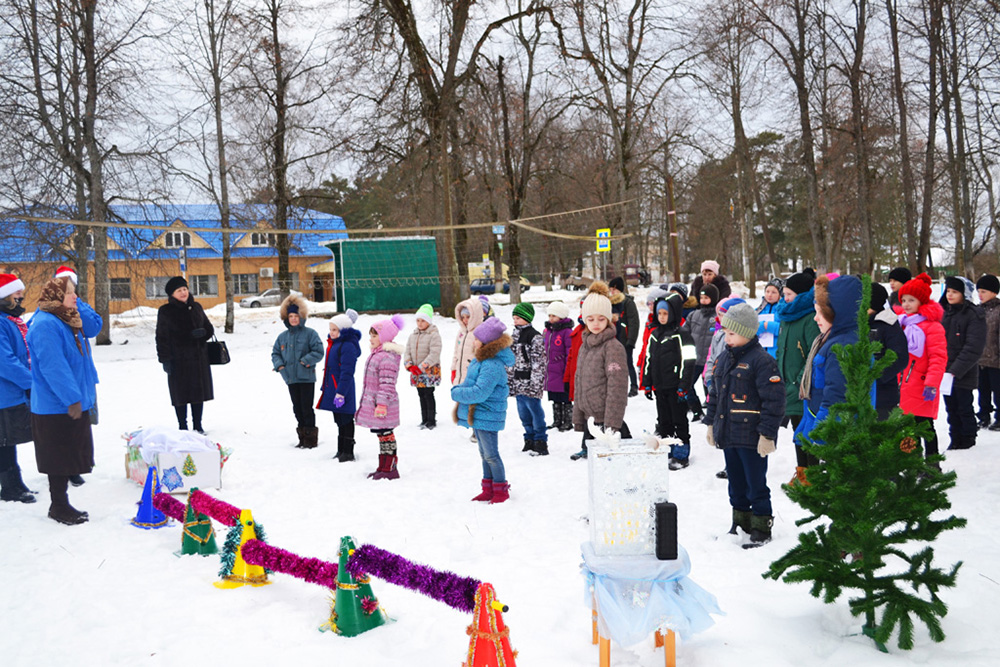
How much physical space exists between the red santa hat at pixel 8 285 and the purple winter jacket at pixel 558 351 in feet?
17.0

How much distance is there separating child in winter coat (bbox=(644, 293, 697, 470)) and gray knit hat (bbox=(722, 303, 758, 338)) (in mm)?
2380

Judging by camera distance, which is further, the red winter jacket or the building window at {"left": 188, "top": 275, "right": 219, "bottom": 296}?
the building window at {"left": 188, "top": 275, "right": 219, "bottom": 296}

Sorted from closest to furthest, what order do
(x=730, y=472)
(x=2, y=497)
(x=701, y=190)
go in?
(x=730, y=472) < (x=2, y=497) < (x=701, y=190)

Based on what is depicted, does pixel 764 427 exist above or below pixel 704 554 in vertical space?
above

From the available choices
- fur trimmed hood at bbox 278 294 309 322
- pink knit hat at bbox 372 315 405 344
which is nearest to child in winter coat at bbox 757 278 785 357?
pink knit hat at bbox 372 315 405 344

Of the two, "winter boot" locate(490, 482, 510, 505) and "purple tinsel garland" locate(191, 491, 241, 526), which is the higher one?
"purple tinsel garland" locate(191, 491, 241, 526)

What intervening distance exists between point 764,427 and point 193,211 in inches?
1525

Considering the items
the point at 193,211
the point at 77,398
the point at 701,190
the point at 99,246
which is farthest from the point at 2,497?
the point at 701,190

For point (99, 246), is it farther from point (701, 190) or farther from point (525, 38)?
point (701, 190)

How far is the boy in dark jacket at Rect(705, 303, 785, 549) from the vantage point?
4.67 m

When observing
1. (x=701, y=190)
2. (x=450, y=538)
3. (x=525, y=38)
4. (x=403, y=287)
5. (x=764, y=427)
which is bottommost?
(x=450, y=538)

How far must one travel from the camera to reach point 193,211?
126 ft

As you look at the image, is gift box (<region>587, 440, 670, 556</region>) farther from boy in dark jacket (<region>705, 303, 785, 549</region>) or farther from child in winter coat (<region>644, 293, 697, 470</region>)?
child in winter coat (<region>644, 293, 697, 470</region>)

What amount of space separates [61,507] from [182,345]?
10.3ft
